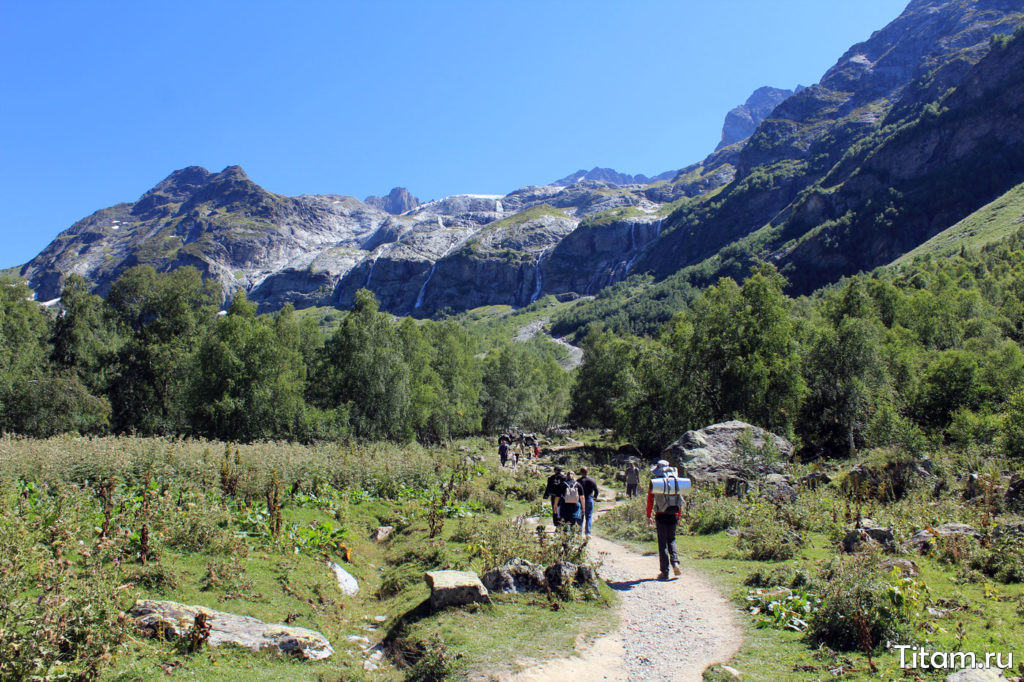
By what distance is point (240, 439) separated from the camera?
99.9 feet

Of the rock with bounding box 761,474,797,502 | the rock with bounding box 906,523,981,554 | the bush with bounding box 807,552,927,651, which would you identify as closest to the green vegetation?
the bush with bounding box 807,552,927,651

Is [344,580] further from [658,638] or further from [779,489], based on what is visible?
[779,489]

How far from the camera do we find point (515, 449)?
147 ft

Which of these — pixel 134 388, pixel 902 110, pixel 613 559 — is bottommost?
pixel 613 559

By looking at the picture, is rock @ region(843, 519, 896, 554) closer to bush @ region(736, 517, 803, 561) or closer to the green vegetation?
bush @ region(736, 517, 803, 561)

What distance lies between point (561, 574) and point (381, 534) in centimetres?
610

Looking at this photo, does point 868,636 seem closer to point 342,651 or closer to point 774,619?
point 774,619

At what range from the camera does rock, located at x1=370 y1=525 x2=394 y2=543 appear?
14.2 metres

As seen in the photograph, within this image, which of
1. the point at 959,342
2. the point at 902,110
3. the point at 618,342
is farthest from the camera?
the point at 902,110

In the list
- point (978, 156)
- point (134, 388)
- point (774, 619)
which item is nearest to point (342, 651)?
point (774, 619)

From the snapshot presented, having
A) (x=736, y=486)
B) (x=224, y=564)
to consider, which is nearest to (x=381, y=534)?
(x=224, y=564)

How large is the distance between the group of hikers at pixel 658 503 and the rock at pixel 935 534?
4699 mm

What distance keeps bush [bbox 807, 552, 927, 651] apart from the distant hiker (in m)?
3.59

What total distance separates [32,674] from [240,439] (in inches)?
1076
